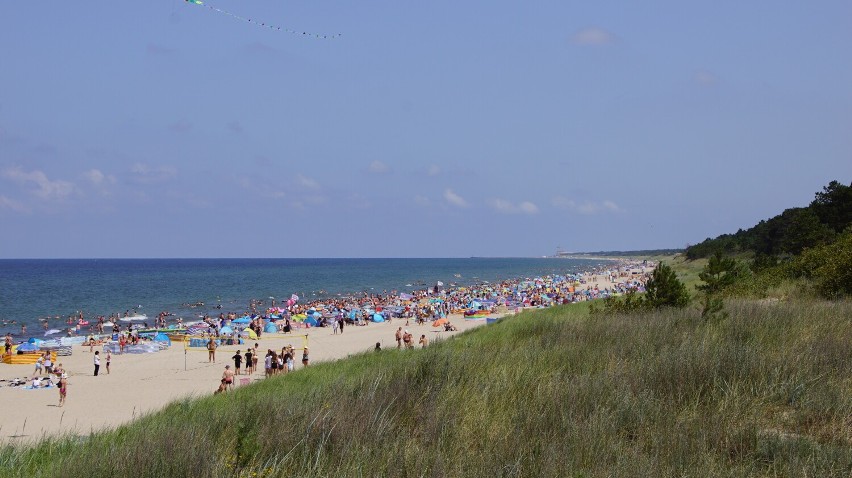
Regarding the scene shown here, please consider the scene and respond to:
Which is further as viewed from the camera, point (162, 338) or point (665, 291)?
point (162, 338)

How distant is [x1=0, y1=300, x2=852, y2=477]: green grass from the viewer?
4312 mm

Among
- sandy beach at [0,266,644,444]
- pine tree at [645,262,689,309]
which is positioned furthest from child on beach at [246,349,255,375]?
pine tree at [645,262,689,309]

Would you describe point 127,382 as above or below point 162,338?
A: below

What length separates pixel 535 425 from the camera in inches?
201

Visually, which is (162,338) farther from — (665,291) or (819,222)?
(819,222)

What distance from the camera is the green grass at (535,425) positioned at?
431 centimetres

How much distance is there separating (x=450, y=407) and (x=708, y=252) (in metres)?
80.9

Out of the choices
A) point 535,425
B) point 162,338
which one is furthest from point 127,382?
point 535,425

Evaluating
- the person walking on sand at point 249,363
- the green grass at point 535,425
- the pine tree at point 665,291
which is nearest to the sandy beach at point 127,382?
the person walking on sand at point 249,363

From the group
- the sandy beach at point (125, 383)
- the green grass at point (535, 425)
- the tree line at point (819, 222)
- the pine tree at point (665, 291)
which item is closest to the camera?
the green grass at point (535, 425)

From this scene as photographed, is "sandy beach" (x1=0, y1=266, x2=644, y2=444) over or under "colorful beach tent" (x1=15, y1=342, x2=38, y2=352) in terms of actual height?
under

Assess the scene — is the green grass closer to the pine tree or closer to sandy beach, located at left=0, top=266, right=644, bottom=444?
sandy beach, located at left=0, top=266, right=644, bottom=444

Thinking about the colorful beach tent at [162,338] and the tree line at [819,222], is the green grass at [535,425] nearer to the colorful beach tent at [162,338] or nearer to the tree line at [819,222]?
the tree line at [819,222]

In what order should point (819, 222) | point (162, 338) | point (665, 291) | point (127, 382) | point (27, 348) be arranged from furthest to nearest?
point (819, 222) < point (162, 338) < point (27, 348) < point (127, 382) < point (665, 291)
